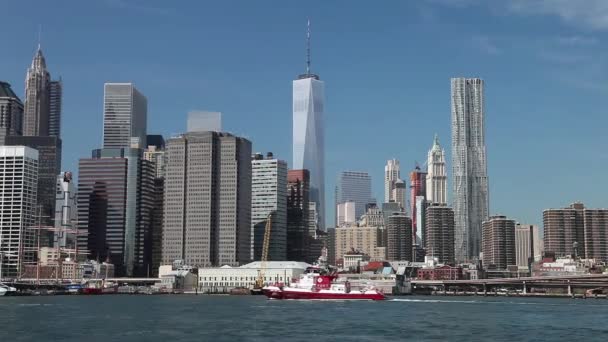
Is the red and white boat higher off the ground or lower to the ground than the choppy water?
higher

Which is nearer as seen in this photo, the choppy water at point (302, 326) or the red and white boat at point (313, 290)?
the choppy water at point (302, 326)

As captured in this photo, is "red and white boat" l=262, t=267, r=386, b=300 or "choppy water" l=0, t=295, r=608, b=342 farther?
"red and white boat" l=262, t=267, r=386, b=300

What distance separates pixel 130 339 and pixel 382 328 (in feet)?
109

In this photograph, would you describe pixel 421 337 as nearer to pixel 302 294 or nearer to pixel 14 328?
pixel 14 328

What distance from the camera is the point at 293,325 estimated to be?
112625mm

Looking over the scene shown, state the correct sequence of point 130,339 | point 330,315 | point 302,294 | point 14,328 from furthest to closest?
point 302,294, point 330,315, point 14,328, point 130,339

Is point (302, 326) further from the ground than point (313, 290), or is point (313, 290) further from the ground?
point (313, 290)

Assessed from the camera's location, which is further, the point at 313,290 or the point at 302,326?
the point at 313,290

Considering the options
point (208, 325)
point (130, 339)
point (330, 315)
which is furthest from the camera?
point (330, 315)

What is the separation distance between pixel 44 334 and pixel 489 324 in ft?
195

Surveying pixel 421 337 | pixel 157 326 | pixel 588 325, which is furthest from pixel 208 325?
pixel 588 325

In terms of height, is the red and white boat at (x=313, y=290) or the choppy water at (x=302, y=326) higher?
the red and white boat at (x=313, y=290)

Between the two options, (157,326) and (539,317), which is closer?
(157,326)

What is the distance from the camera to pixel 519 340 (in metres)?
97.0
